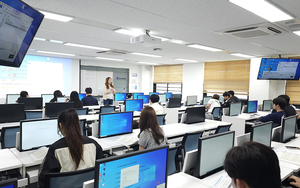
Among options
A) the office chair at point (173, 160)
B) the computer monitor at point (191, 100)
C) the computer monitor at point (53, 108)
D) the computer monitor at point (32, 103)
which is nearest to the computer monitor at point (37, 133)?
the office chair at point (173, 160)

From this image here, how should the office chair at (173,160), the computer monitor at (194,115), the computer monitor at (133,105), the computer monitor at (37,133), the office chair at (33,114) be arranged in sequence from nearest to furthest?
the office chair at (173,160), the computer monitor at (37,133), the office chair at (33,114), the computer monitor at (194,115), the computer monitor at (133,105)

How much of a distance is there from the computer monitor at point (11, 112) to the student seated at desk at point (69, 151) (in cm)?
261

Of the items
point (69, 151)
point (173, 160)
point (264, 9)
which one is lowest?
point (173, 160)

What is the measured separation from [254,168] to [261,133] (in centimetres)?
197

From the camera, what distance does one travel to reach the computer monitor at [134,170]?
121 centimetres

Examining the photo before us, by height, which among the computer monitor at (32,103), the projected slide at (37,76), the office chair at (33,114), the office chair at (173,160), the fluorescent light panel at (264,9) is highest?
the fluorescent light panel at (264,9)

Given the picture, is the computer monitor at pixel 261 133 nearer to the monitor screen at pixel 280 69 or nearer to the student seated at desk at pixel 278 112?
the student seated at desk at pixel 278 112

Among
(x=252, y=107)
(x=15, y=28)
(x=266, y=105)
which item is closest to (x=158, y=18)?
(x=15, y=28)

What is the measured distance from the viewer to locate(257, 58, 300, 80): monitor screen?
6.75 metres

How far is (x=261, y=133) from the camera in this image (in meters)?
2.72

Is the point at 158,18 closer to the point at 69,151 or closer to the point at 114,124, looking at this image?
the point at 114,124

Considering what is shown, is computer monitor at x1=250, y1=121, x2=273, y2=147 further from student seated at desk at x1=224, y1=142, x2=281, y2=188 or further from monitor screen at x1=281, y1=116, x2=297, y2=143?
student seated at desk at x1=224, y1=142, x2=281, y2=188

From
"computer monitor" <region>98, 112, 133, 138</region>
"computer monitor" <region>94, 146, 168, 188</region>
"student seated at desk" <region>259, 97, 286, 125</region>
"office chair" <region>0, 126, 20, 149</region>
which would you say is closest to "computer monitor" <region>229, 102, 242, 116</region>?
"student seated at desk" <region>259, 97, 286, 125</region>

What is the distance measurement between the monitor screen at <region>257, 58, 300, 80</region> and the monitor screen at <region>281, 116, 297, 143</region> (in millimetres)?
3928
